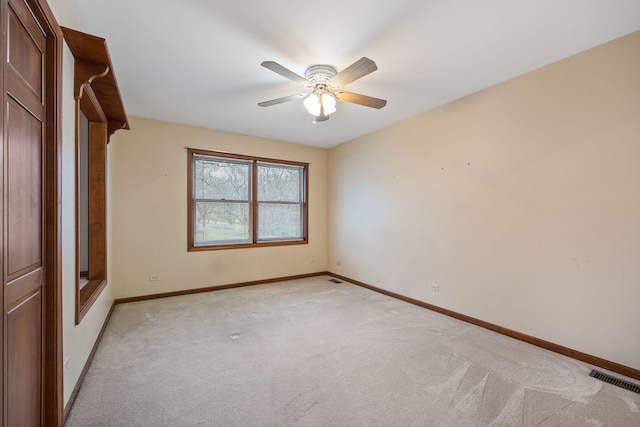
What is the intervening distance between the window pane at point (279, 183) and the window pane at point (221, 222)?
0.46 meters

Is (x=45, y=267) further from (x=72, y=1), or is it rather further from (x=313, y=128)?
(x=313, y=128)

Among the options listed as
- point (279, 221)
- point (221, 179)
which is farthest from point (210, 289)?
point (221, 179)

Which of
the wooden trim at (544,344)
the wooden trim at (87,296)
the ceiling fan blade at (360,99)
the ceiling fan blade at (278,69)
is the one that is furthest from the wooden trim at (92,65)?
the wooden trim at (544,344)

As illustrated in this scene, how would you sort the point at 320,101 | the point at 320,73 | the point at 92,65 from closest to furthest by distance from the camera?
the point at 92,65
the point at 320,73
the point at 320,101

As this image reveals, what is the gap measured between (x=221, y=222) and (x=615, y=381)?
4899mm

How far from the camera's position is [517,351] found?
261cm

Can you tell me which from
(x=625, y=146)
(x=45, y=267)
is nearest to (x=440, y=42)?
(x=625, y=146)

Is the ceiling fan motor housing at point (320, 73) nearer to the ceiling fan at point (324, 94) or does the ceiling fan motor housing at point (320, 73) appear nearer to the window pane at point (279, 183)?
the ceiling fan at point (324, 94)

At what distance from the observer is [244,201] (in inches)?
196

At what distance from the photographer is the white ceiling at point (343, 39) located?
193cm

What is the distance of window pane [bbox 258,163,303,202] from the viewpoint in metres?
5.17

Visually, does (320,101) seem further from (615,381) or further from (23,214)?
(615,381)

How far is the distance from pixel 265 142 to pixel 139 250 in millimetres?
2658

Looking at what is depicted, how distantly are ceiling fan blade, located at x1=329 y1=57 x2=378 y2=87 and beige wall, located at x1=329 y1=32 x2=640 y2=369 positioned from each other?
176 cm
